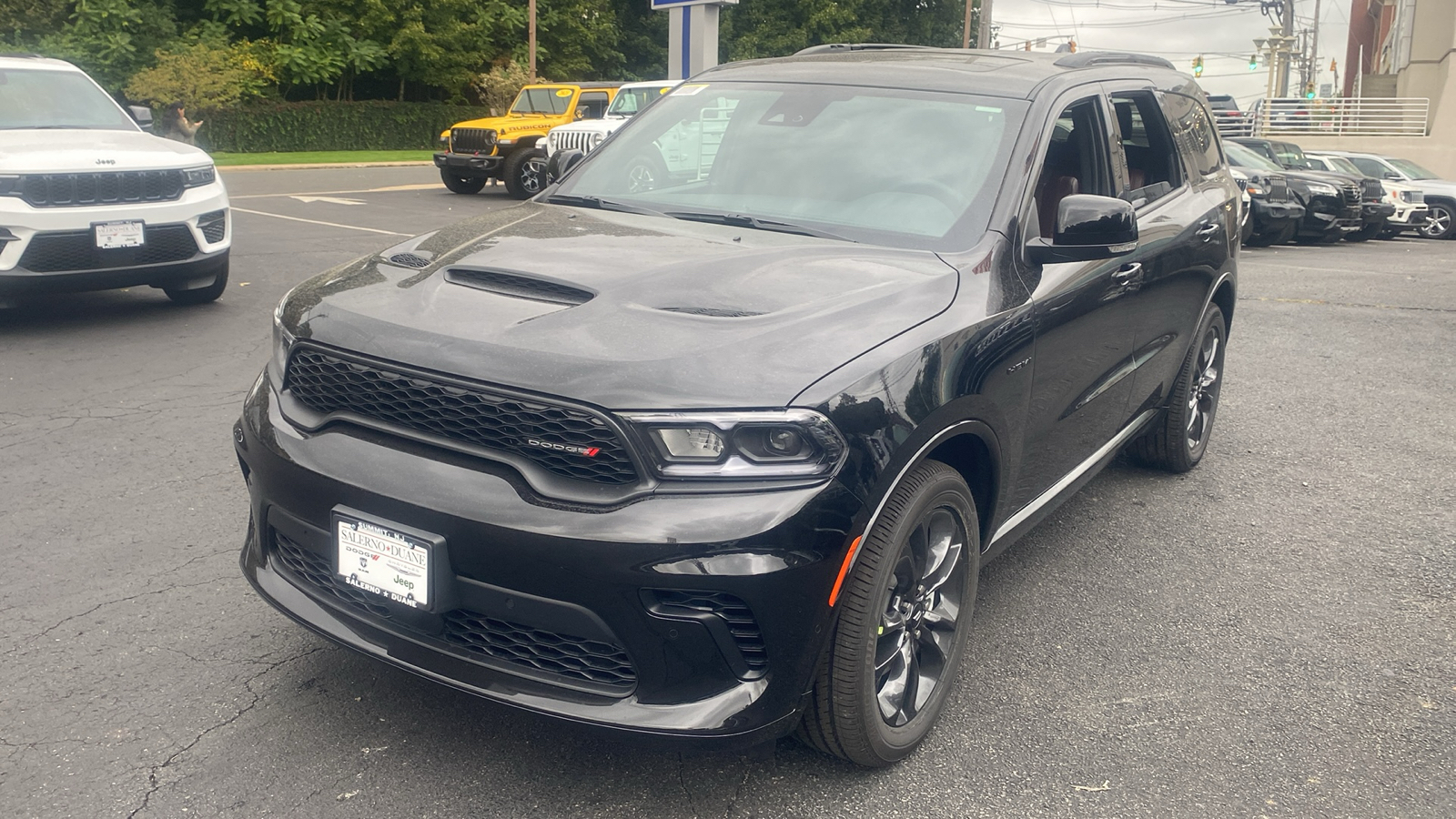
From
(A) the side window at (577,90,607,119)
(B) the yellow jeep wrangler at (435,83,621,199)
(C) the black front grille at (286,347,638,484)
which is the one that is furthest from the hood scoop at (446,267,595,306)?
(A) the side window at (577,90,607,119)

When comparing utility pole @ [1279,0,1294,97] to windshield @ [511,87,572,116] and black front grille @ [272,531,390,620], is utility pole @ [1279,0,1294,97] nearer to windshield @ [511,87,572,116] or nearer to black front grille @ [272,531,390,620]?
windshield @ [511,87,572,116]

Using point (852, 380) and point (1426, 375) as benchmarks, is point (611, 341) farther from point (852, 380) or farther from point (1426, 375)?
point (1426, 375)

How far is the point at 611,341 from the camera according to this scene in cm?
261

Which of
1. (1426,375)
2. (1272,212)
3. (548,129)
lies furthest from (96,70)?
(1426,375)

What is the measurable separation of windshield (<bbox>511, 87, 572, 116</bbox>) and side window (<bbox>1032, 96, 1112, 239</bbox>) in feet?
61.2

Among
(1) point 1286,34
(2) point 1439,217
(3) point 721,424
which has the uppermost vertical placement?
(1) point 1286,34

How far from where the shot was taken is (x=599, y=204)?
4043 mm

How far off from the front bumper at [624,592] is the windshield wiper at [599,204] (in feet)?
4.77

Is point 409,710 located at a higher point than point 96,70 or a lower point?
lower

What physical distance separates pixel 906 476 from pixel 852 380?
→ 323 millimetres

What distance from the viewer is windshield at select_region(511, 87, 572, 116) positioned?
21.9 m

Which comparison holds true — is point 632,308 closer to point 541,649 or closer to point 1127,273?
point 541,649

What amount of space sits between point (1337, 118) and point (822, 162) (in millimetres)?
39879

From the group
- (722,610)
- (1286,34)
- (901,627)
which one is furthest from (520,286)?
(1286,34)
